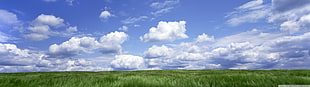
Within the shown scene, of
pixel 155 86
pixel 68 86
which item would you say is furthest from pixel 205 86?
pixel 68 86

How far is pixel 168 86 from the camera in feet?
11.2

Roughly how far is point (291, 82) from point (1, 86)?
208 inches

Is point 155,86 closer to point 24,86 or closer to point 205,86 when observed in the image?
point 205,86

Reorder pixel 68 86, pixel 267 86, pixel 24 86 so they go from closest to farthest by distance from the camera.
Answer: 1. pixel 267 86
2. pixel 68 86
3. pixel 24 86

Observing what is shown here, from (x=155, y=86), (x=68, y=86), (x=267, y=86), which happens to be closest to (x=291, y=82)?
(x=267, y=86)

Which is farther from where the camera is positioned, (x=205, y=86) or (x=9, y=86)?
(x=9, y=86)

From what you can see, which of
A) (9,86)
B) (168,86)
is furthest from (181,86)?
(9,86)

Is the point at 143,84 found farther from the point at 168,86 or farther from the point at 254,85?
the point at 254,85

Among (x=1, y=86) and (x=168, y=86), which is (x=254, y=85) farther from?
(x=1, y=86)

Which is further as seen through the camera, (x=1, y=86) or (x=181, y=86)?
(x=1, y=86)

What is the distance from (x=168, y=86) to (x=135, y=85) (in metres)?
0.59

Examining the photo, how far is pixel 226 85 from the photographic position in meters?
3.49

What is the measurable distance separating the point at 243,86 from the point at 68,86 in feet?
9.74

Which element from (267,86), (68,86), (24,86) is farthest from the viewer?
(24,86)
